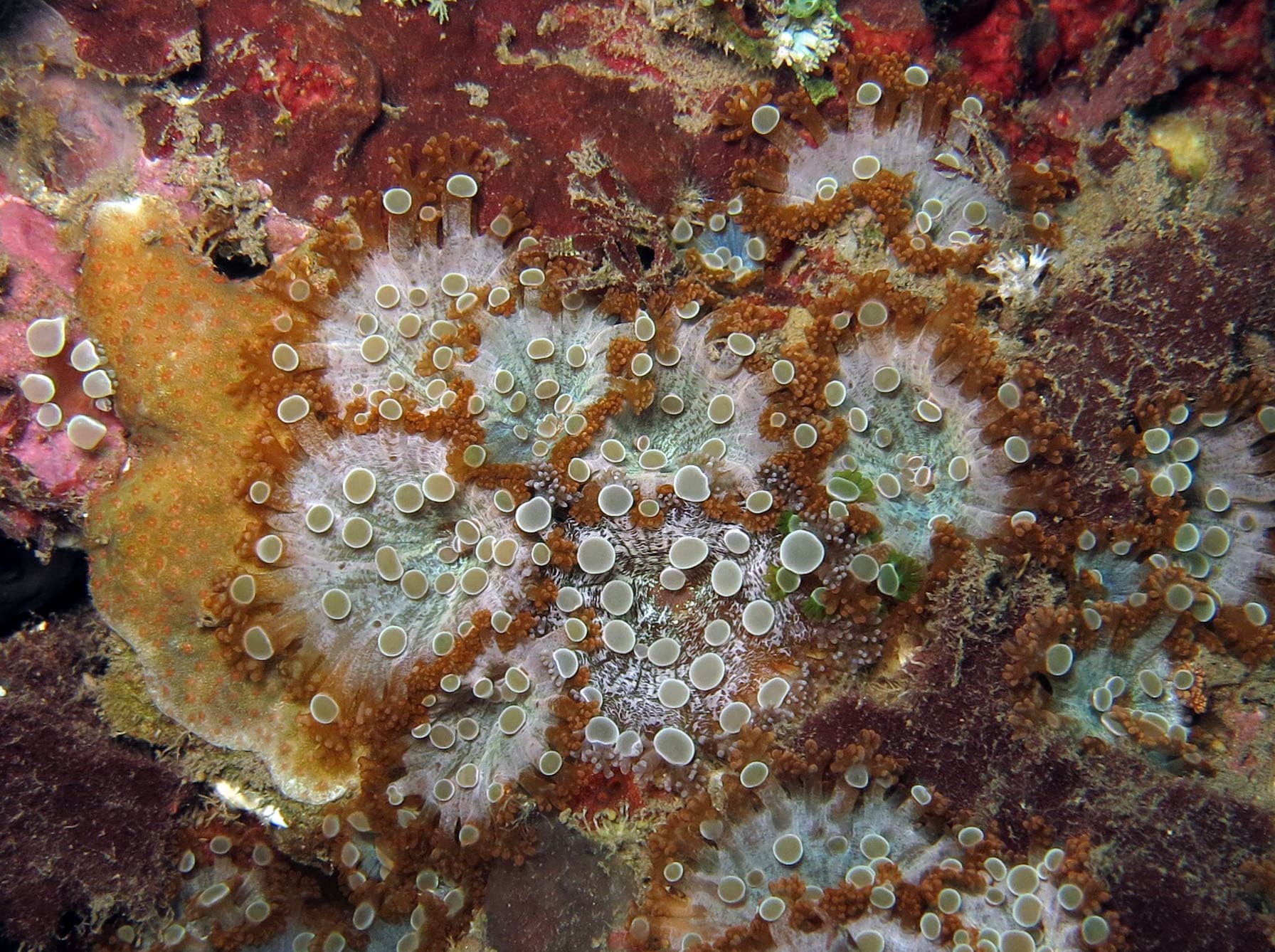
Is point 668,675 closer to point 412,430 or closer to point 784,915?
point 784,915

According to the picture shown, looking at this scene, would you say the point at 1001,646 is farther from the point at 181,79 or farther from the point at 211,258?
the point at 181,79

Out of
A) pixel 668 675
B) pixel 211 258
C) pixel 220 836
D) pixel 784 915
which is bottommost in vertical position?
pixel 220 836

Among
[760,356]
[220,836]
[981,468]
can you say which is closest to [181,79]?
[760,356]

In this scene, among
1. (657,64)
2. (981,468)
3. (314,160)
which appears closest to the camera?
(981,468)

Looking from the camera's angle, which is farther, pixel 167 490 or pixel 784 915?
pixel 167 490

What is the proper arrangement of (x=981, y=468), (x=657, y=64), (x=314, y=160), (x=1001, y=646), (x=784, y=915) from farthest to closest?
(x=657, y=64) < (x=314, y=160) < (x=981, y=468) < (x=1001, y=646) < (x=784, y=915)

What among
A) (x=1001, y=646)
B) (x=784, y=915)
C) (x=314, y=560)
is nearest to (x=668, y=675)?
(x=784, y=915)

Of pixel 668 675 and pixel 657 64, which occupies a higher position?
pixel 657 64
